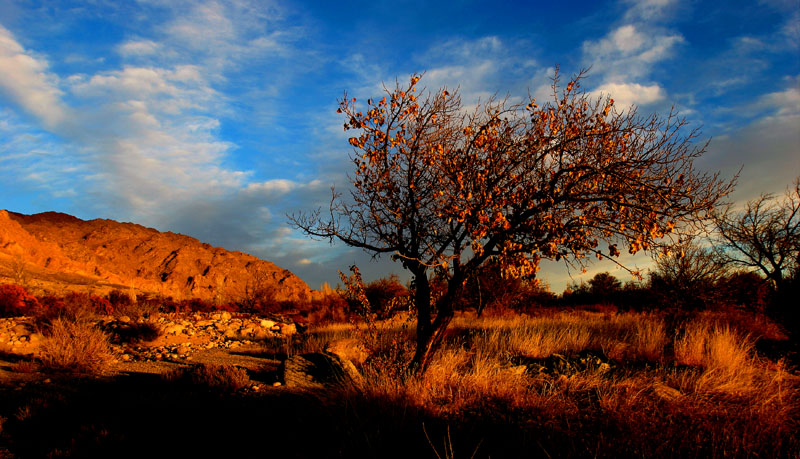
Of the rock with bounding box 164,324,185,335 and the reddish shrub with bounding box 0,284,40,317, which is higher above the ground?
the reddish shrub with bounding box 0,284,40,317

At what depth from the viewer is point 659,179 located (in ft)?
21.2

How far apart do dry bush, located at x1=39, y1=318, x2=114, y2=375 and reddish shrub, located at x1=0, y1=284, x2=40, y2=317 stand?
22.0 feet

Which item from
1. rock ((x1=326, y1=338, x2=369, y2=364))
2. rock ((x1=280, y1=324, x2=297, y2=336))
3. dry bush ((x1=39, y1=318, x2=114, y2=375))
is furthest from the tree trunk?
rock ((x1=280, y1=324, x2=297, y2=336))

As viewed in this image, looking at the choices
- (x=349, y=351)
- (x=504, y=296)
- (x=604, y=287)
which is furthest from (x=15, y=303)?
(x=604, y=287)

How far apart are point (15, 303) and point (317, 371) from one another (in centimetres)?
1494

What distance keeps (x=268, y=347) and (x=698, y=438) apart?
12.2 metres

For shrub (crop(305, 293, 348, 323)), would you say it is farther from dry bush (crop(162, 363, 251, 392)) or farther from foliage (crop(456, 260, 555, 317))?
dry bush (crop(162, 363, 251, 392))

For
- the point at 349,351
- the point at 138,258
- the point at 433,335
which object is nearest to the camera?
the point at 433,335

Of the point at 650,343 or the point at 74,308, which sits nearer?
the point at 650,343

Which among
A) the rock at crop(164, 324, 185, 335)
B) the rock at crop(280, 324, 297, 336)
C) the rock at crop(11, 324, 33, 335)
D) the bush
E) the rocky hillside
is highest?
the rocky hillside

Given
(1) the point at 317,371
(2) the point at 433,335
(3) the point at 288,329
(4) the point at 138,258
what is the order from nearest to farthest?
(2) the point at 433,335
(1) the point at 317,371
(3) the point at 288,329
(4) the point at 138,258

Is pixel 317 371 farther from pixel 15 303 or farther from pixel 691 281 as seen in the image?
pixel 691 281

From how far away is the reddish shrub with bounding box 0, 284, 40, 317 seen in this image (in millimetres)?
16234

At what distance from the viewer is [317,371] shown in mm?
9047
